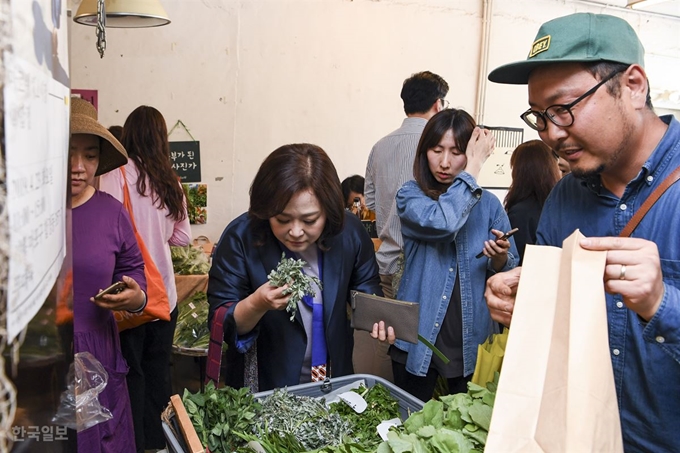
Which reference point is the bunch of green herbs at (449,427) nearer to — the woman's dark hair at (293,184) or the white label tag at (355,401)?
the white label tag at (355,401)

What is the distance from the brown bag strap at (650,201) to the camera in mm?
1220

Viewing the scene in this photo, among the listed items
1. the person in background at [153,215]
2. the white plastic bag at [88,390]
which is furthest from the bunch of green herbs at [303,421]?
the person in background at [153,215]

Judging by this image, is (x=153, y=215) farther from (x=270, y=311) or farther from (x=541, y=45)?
(x=541, y=45)

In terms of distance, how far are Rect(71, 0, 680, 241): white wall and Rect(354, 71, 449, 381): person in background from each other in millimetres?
1762

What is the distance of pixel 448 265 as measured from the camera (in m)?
2.25

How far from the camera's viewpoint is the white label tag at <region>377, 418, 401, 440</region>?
4.71 ft

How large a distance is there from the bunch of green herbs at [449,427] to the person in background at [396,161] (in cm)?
167

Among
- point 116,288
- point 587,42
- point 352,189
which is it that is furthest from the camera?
point 352,189

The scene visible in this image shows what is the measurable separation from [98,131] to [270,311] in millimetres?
821

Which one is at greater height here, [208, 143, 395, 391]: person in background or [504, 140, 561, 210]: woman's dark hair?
[504, 140, 561, 210]: woman's dark hair

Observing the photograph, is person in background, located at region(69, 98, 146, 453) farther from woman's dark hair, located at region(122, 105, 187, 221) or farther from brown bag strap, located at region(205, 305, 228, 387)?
woman's dark hair, located at region(122, 105, 187, 221)

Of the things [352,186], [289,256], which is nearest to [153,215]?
[289,256]

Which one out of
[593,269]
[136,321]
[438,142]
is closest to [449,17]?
[438,142]

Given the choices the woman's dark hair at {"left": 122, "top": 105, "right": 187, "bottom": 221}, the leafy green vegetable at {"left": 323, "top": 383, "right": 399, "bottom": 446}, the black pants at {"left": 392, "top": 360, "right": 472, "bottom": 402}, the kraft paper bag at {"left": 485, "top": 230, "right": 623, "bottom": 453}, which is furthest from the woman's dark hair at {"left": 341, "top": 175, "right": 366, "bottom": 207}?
the kraft paper bag at {"left": 485, "top": 230, "right": 623, "bottom": 453}
